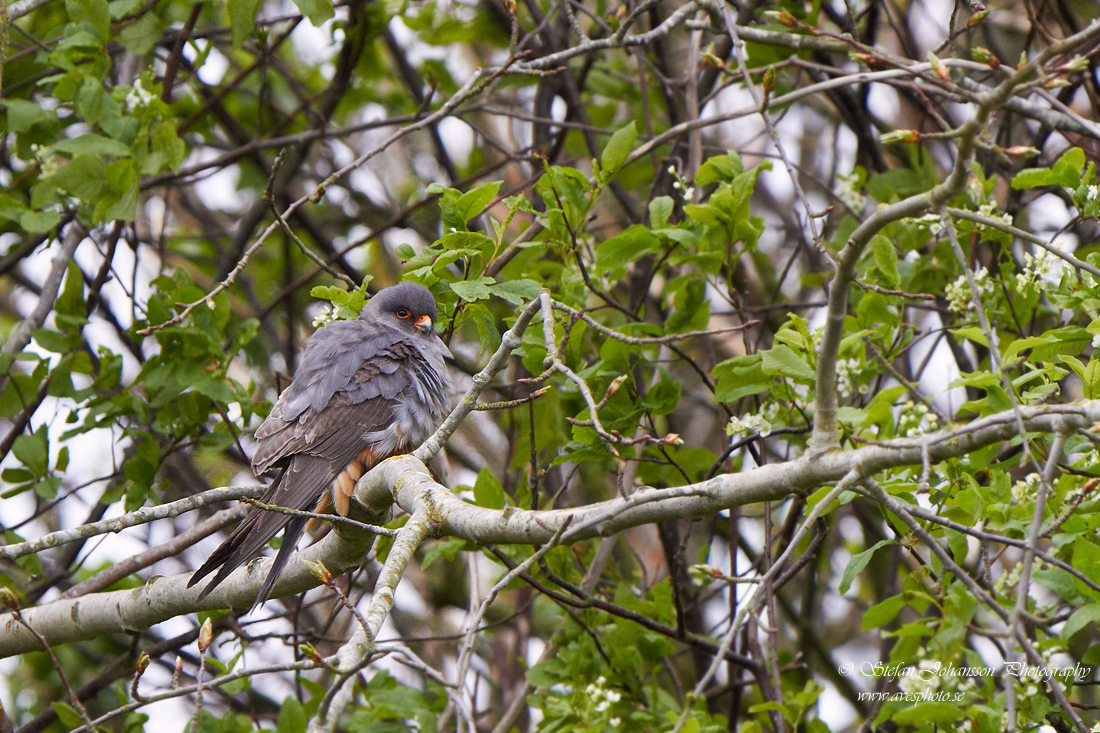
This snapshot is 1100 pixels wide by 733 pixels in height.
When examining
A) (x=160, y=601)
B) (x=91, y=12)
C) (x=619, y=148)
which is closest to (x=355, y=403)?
(x=160, y=601)

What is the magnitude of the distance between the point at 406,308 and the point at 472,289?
1.59 meters

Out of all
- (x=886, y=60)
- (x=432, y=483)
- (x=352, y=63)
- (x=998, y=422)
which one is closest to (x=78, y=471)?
(x=352, y=63)

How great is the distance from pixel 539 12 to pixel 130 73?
7.80 feet

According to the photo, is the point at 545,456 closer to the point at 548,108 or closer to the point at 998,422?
the point at 548,108

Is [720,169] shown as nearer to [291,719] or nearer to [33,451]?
[291,719]

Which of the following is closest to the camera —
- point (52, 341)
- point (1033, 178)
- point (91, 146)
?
point (1033, 178)

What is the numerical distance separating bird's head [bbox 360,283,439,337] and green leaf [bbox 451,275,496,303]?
1324 millimetres

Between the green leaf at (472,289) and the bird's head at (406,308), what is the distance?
4.34 ft

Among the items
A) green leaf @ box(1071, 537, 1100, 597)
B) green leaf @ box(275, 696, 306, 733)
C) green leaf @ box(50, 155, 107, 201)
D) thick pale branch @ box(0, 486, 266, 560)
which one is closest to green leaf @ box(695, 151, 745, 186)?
green leaf @ box(1071, 537, 1100, 597)

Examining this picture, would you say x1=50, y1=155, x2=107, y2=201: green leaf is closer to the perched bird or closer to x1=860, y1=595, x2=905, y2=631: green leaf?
the perched bird

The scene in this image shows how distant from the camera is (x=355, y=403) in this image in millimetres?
4383

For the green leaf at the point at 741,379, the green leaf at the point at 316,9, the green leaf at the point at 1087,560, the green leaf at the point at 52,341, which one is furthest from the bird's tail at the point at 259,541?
the green leaf at the point at 1087,560

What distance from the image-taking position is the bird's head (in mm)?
4695

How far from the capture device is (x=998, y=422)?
195cm
